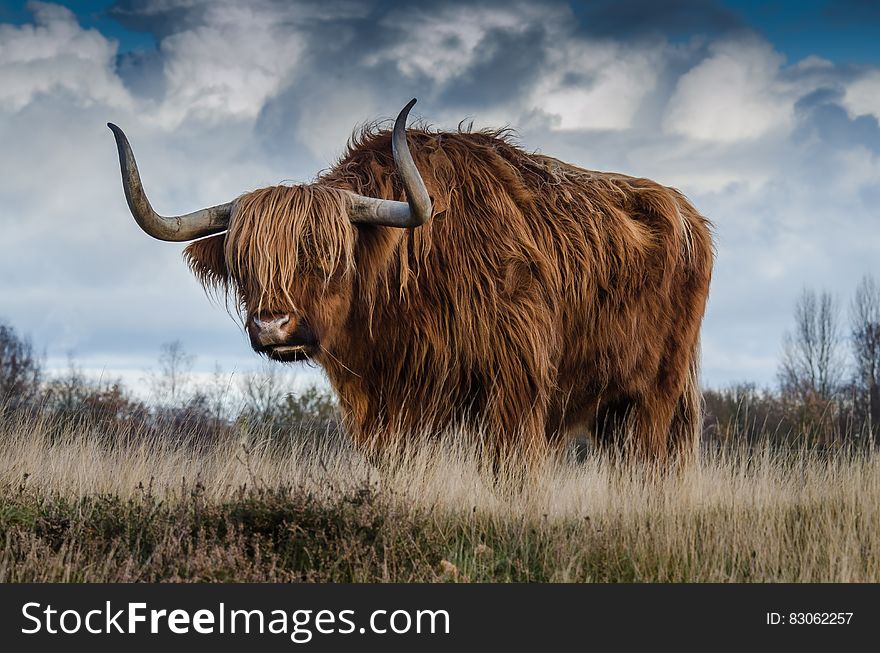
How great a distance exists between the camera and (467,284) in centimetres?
677

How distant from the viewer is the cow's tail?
8.77m

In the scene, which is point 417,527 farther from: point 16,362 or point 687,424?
point 16,362

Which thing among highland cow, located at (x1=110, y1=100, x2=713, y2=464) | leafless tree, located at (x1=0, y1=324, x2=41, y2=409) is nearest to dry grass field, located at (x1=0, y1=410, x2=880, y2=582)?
highland cow, located at (x1=110, y1=100, x2=713, y2=464)

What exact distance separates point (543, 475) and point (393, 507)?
69.5 inches

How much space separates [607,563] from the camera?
4777mm

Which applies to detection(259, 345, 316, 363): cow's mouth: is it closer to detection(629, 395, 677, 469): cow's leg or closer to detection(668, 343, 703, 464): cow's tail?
detection(629, 395, 677, 469): cow's leg

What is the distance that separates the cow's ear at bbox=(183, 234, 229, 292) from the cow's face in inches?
7.9

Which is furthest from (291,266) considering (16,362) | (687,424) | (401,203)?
(16,362)

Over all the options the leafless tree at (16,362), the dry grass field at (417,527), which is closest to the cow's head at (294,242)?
the dry grass field at (417,527)

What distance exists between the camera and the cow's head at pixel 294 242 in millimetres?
5961

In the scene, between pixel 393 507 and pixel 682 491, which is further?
pixel 682 491
